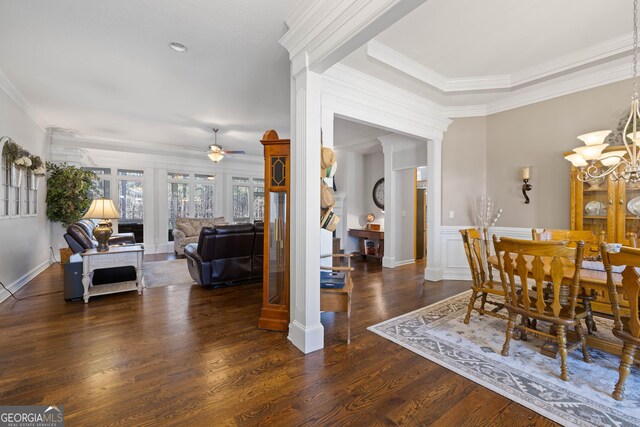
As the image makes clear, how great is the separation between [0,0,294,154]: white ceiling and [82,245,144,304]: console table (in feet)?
7.53

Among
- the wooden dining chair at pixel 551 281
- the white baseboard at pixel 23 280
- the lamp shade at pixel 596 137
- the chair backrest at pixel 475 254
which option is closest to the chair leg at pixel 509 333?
the wooden dining chair at pixel 551 281

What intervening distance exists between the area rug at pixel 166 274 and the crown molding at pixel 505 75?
14.1 feet

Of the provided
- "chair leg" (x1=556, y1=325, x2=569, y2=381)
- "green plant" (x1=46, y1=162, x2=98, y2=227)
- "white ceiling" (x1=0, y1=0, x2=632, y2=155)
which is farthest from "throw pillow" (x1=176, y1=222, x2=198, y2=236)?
"chair leg" (x1=556, y1=325, x2=569, y2=381)

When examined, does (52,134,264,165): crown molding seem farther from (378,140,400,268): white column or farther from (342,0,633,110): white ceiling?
(342,0,633,110): white ceiling

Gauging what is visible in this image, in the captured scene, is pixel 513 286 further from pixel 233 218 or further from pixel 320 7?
pixel 233 218

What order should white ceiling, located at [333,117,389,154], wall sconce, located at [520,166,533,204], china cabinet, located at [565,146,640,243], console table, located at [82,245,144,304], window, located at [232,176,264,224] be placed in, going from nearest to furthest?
china cabinet, located at [565,146,640,243] < console table, located at [82,245,144,304] < wall sconce, located at [520,166,533,204] < white ceiling, located at [333,117,389,154] < window, located at [232,176,264,224]

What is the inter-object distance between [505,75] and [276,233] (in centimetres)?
379

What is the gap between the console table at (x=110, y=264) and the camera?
349cm

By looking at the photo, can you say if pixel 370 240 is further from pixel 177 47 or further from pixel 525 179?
pixel 177 47

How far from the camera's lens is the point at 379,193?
269 inches

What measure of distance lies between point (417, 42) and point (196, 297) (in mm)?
4106

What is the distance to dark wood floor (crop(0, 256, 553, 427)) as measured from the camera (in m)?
1.63

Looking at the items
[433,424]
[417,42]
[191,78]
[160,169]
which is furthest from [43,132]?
[433,424]

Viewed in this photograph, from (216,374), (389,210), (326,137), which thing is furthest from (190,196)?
(216,374)
